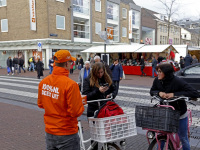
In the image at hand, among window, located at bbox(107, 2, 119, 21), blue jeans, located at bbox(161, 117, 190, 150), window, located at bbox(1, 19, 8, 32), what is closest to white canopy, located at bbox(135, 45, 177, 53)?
blue jeans, located at bbox(161, 117, 190, 150)

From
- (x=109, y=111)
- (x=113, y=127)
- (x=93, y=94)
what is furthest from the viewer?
(x=93, y=94)

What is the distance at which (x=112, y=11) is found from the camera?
35938mm

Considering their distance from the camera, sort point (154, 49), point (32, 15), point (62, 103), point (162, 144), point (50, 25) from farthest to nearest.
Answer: point (32, 15)
point (50, 25)
point (154, 49)
point (162, 144)
point (62, 103)

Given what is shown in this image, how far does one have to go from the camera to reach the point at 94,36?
31938mm

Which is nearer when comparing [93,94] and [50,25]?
[93,94]

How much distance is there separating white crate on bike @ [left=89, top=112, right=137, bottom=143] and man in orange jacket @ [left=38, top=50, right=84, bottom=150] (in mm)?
321

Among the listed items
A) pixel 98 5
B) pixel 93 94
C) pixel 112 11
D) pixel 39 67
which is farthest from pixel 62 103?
pixel 112 11

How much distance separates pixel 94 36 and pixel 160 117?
30060mm

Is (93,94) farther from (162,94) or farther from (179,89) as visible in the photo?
(179,89)

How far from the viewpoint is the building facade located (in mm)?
25438

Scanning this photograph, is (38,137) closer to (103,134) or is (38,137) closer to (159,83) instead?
(103,134)

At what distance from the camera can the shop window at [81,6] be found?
95.4 ft

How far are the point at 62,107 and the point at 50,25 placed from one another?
24.7 metres

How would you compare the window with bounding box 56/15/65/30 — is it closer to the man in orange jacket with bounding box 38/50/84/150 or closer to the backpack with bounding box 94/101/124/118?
the backpack with bounding box 94/101/124/118
